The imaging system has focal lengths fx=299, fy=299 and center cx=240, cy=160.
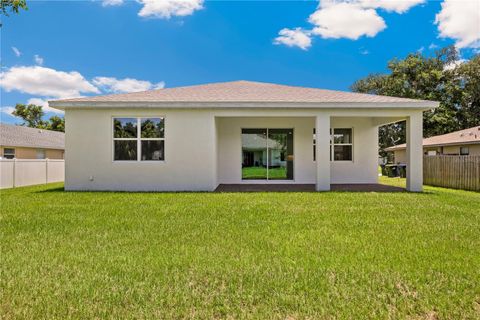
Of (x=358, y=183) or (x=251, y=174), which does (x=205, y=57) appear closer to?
(x=251, y=174)

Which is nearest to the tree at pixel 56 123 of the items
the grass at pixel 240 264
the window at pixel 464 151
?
the grass at pixel 240 264

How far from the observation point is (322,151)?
10922mm

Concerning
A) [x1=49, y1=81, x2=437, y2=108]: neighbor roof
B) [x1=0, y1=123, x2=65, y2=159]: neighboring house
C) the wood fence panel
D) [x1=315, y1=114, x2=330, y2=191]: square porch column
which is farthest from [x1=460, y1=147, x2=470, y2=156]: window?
[x1=0, y1=123, x2=65, y2=159]: neighboring house

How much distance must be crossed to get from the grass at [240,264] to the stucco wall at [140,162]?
419 cm

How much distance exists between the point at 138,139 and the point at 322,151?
6.83 metres

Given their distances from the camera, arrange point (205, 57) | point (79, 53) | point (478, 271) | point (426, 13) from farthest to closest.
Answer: point (205, 57) → point (426, 13) → point (79, 53) → point (478, 271)

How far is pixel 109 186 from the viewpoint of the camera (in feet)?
36.5

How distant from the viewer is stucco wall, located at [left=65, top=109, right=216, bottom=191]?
1105 cm

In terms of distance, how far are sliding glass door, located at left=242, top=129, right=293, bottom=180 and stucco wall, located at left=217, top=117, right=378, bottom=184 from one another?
0.26m

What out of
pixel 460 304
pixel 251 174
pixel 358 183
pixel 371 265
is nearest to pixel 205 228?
pixel 371 265

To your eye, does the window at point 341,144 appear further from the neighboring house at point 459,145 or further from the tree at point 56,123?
the tree at point 56,123

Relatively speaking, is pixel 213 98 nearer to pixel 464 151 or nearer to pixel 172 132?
pixel 172 132

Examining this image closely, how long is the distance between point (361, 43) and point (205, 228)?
28112mm

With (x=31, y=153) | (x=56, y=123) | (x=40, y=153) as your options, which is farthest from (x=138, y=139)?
(x=56, y=123)
